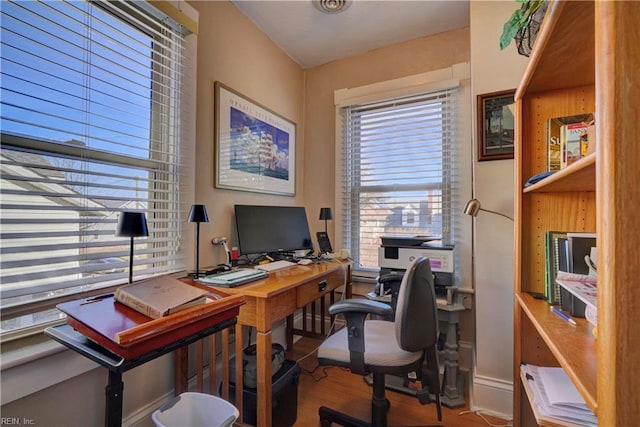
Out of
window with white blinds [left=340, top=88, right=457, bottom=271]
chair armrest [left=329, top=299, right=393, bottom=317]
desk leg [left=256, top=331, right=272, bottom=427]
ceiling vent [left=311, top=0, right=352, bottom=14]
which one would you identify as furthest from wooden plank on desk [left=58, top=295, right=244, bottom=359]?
ceiling vent [left=311, top=0, right=352, bottom=14]

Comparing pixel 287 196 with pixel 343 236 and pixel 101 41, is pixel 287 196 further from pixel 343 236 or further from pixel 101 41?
pixel 101 41

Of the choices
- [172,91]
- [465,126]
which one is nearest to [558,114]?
[465,126]

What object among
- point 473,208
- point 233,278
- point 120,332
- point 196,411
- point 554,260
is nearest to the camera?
point 120,332

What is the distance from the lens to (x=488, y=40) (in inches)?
66.8

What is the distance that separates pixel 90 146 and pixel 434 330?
1792 millimetres

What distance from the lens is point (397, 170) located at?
2537mm

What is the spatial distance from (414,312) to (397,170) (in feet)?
5.18

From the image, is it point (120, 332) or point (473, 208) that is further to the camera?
point (473, 208)

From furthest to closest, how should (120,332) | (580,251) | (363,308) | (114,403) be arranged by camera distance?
(363,308)
(580,251)
(114,403)
(120,332)

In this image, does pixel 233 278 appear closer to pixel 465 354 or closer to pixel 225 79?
pixel 225 79

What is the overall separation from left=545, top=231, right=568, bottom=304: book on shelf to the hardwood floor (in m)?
1.06

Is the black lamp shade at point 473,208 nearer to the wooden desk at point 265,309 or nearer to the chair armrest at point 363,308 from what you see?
the chair armrest at point 363,308

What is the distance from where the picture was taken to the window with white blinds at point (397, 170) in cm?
234

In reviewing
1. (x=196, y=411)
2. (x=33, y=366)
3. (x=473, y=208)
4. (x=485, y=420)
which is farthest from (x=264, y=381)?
(x=473, y=208)
